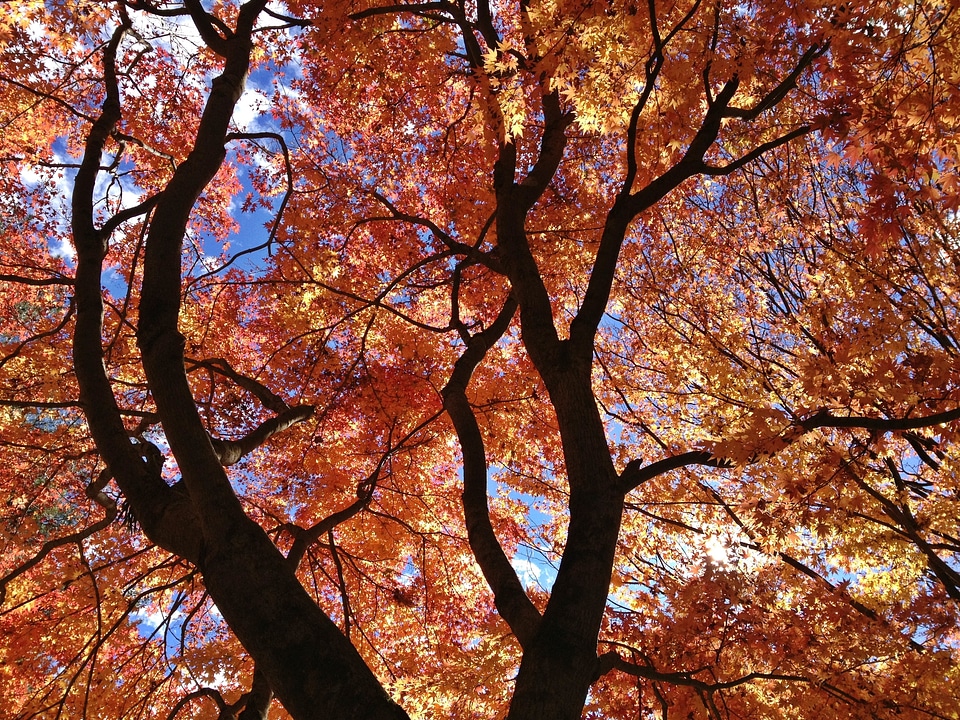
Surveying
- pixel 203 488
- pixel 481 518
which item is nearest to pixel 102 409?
pixel 203 488

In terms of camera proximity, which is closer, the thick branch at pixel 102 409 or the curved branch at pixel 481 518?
the thick branch at pixel 102 409

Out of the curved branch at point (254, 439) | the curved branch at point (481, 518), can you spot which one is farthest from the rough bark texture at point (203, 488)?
the curved branch at point (481, 518)

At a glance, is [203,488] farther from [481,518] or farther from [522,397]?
[522,397]

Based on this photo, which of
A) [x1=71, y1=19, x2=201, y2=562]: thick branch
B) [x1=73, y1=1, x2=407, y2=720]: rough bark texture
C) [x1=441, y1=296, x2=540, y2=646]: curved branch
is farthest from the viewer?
[x1=441, y1=296, x2=540, y2=646]: curved branch

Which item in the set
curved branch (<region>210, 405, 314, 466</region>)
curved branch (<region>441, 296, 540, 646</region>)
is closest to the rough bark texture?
curved branch (<region>210, 405, 314, 466</region>)

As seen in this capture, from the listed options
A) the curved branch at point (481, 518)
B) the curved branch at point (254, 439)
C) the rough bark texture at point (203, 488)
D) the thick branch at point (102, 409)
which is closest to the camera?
the rough bark texture at point (203, 488)

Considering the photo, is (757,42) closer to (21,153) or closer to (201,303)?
(201,303)

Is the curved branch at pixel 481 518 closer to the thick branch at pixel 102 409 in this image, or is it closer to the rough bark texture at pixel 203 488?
the rough bark texture at pixel 203 488

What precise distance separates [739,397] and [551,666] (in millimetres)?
4650

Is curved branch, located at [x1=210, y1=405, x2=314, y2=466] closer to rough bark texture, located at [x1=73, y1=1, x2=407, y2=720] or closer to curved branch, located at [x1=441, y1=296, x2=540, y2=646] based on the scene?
rough bark texture, located at [x1=73, y1=1, x2=407, y2=720]

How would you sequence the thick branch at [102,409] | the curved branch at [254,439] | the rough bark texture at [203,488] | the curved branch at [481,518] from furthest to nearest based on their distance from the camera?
the curved branch at [254,439], the curved branch at [481,518], the thick branch at [102,409], the rough bark texture at [203,488]

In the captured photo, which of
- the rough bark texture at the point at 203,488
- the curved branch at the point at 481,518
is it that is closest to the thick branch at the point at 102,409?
the rough bark texture at the point at 203,488

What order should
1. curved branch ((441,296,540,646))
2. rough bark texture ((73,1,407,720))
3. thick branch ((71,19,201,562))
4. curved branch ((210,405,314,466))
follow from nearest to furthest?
rough bark texture ((73,1,407,720))
thick branch ((71,19,201,562))
curved branch ((441,296,540,646))
curved branch ((210,405,314,466))

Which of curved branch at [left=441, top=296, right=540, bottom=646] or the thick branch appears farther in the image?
curved branch at [left=441, top=296, right=540, bottom=646]
